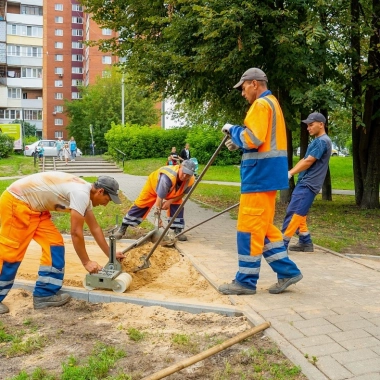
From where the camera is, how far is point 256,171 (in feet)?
15.5

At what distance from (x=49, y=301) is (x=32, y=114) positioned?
67.0 meters

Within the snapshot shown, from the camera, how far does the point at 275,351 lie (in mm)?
3557

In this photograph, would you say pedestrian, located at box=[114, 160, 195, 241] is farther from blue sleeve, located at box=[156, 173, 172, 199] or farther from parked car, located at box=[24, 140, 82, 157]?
parked car, located at box=[24, 140, 82, 157]

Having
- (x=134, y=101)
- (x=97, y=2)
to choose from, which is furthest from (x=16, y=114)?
(x=97, y=2)

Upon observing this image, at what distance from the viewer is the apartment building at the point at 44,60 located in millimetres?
62406

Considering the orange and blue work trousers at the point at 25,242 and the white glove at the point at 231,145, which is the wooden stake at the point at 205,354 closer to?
the white glove at the point at 231,145

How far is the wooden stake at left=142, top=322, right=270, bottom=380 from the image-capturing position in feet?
10.5

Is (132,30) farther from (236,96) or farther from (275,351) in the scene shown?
(275,351)

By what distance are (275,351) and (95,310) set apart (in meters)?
1.77

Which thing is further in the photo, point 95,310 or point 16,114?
point 16,114

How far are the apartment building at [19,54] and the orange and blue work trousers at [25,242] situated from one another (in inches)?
2378

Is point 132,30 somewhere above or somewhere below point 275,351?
above

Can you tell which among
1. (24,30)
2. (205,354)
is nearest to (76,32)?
(24,30)

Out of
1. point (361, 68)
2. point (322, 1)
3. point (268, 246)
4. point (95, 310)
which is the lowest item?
point (95, 310)
